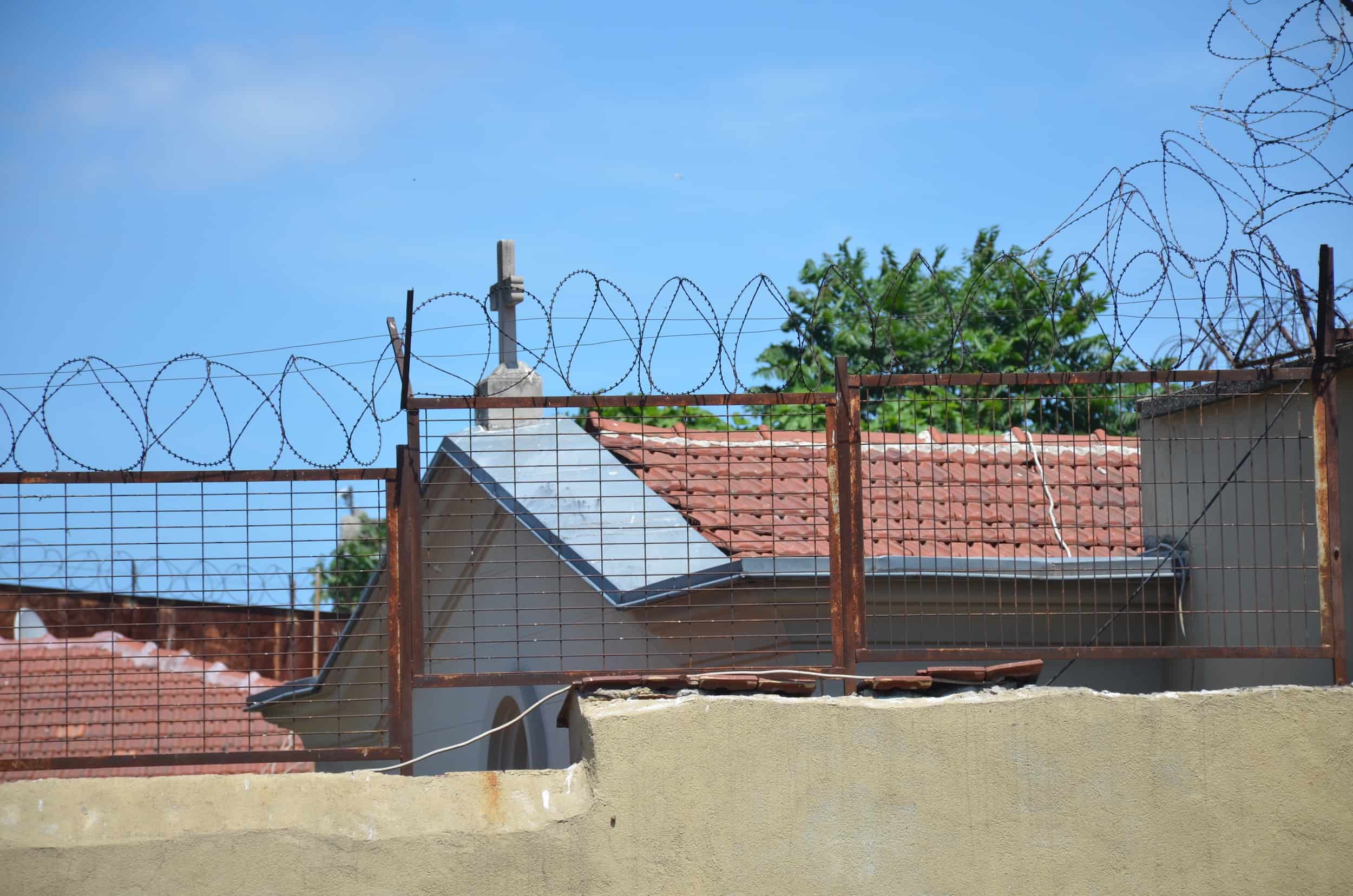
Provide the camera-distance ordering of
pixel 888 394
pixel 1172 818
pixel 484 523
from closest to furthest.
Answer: pixel 1172 818 → pixel 484 523 → pixel 888 394

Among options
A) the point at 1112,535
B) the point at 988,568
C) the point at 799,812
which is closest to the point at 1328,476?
the point at 988,568

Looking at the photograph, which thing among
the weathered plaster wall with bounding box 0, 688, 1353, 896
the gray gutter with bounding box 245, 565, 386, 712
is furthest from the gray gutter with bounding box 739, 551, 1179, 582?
the gray gutter with bounding box 245, 565, 386, 712

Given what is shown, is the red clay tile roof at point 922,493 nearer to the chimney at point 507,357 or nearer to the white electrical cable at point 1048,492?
the white electrical cable at point 1048,492

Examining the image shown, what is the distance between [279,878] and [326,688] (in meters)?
6.74

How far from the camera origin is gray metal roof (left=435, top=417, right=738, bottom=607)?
5965 mm

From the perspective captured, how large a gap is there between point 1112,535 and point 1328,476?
315cm

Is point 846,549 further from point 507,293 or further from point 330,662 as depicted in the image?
point 330,662

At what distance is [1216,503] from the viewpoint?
6.13 meters

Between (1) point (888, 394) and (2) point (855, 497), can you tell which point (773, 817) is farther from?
(1) point (888, 394)

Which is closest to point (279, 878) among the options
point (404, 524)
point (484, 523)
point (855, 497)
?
point (404, 524)

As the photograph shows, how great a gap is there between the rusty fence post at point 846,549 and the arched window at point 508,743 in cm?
430

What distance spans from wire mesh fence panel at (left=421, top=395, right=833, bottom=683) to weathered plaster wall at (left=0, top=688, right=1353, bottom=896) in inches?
53.9

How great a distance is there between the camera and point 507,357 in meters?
9.24

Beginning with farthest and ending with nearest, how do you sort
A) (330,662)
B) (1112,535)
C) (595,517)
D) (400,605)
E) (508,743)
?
(330,662)
(508,743)
(1112,535)
(595,517)
(400,605)
